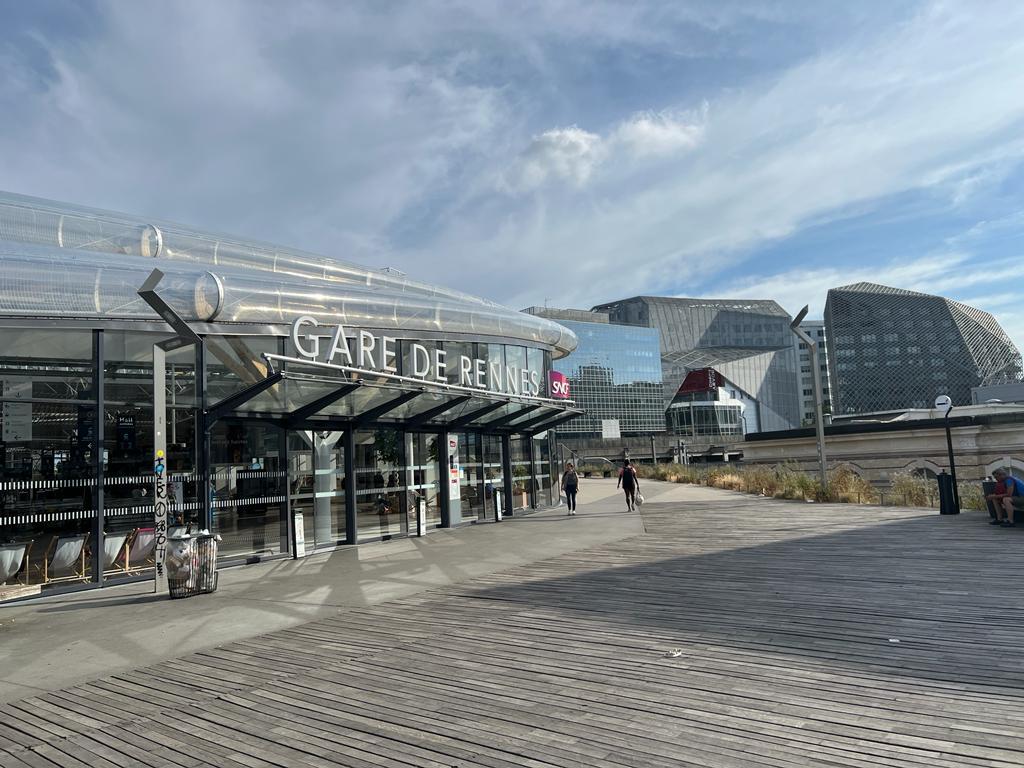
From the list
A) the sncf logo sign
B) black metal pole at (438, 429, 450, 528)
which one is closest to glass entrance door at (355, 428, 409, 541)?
black metal pole at (438, 429, 450, 528)

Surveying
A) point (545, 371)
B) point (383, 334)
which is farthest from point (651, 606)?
point (545, 371)

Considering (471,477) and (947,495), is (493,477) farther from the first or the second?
(947,495)

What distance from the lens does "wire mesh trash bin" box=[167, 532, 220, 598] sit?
10.8 m

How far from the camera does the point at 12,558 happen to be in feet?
36.8

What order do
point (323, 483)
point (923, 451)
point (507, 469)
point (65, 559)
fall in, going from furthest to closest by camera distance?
point (923, 451), point (507, 469), point (323, 483), point (65, 559)

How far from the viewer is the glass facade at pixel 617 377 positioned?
10588cm

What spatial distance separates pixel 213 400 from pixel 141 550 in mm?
2943

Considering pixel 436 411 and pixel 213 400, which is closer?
pixel 213 400

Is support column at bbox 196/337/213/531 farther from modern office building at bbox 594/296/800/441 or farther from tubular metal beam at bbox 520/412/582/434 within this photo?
modern office building at bbox 594/296/800/441

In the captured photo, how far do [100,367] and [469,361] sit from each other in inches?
372

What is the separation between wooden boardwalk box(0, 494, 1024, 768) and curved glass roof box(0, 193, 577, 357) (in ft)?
24.4

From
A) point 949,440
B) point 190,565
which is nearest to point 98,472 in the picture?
point 190,565

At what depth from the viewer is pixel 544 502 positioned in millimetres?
26422

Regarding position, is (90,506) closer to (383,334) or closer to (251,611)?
(251,611)
